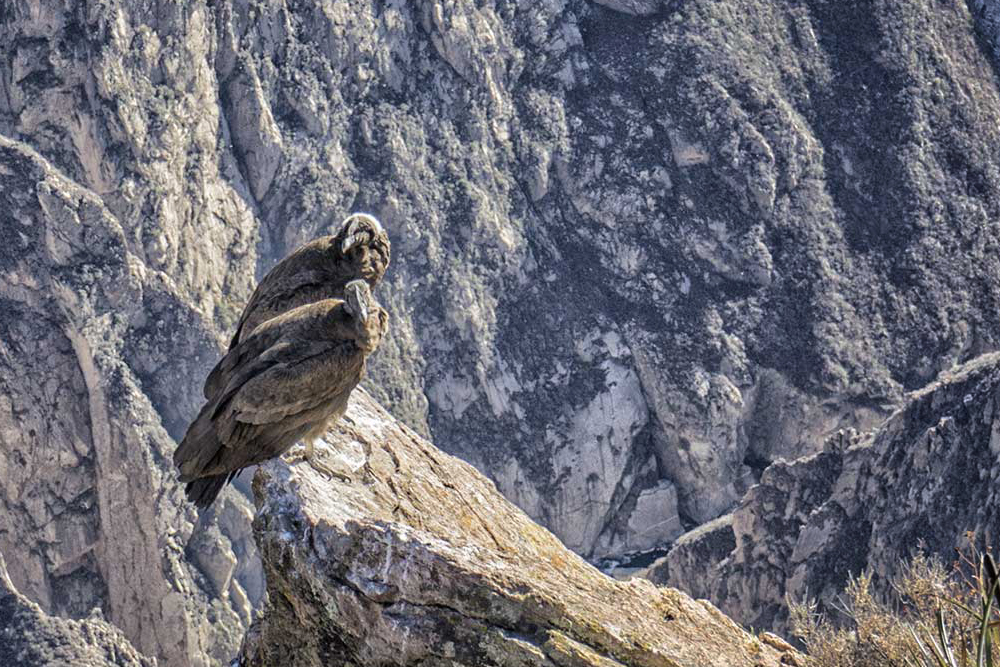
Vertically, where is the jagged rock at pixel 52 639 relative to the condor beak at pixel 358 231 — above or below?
below

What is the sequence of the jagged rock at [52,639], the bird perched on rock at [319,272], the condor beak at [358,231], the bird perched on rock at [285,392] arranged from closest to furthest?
the bird perched on rock at [285,392] → the bird perched on rock at [319,272] → the condor beak at [358,231] → the jagged rock at [52,639]

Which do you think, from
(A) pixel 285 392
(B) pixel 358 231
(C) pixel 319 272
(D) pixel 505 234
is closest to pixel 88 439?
(D) pixel 505 234

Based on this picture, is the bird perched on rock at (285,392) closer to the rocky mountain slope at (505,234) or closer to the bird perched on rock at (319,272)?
the bird perched on rock at (319,272)

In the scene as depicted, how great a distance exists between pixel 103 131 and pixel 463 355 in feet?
63.0

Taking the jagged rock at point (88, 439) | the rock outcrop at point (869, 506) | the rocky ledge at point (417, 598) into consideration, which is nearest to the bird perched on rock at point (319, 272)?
the rocky ledge at point (417, 598)

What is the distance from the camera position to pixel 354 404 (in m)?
14.2

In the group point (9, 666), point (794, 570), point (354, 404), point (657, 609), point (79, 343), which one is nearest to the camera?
point (657, 609)

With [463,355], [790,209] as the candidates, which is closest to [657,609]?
[463,355]

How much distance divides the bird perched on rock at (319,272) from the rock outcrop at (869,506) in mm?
16463

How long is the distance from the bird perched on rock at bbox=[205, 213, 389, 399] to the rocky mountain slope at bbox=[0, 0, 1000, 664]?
34.4 meters

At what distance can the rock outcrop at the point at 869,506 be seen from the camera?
31.9 m

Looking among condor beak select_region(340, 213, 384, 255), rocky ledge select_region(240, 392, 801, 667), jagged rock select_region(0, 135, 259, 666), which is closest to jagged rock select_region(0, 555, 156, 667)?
jagged rock select_region(0, 135, 259, 666)

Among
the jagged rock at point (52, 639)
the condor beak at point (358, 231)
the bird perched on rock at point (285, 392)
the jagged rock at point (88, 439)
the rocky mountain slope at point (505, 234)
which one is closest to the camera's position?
the bird perched on rock at point (285, 392)

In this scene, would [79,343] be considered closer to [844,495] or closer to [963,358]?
[844,495]
